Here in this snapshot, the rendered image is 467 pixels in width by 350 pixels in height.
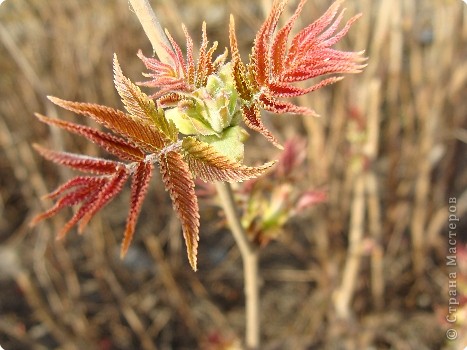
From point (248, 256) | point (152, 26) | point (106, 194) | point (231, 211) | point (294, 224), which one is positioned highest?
point (152, 26)

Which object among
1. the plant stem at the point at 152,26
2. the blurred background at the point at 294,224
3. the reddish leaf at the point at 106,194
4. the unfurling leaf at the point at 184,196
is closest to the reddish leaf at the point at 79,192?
the reddish leaf at the point at 106,194

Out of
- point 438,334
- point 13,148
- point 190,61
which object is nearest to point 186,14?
point 13,148

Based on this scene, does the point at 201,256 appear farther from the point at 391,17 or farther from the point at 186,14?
the point at 186,14

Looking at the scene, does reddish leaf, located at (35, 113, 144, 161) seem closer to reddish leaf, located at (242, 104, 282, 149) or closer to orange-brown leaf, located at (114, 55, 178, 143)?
orange-brown leaf, located at (114, 55, 178, 143)

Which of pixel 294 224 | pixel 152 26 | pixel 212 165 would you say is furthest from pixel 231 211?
pixel 294 224

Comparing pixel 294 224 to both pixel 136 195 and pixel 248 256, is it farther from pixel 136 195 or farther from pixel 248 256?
pixel 136 195

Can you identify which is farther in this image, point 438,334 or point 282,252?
point 282,252

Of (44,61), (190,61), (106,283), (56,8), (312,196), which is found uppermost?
(56,8)
